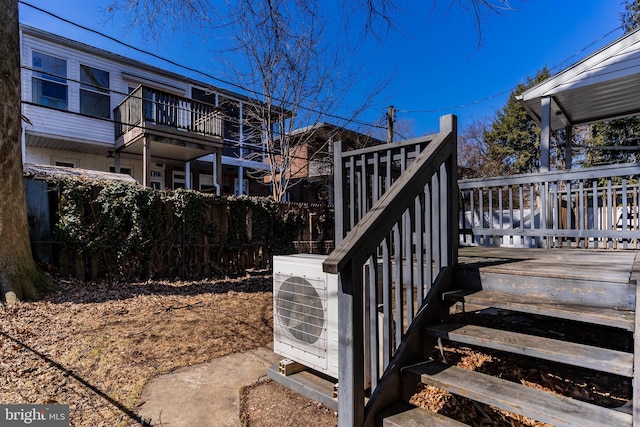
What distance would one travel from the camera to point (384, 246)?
1.96 m

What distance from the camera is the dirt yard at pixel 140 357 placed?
2209 mm

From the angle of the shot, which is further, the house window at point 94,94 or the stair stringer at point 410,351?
the house window at point 94,94

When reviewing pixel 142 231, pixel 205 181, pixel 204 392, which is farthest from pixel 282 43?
pixel 205 181

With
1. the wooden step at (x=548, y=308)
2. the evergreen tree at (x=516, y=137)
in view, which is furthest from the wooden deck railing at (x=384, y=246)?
the evergreen tree at (x=516, y=137)

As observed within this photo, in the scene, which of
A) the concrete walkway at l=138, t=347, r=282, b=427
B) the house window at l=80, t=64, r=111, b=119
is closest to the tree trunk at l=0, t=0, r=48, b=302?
the concrete walkway at l=138, t=347, r=282, b=427

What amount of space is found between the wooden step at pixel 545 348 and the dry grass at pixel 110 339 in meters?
2.00

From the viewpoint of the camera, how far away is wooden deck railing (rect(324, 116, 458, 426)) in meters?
1.65

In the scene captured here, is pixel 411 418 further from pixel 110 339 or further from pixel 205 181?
pixel 205 181

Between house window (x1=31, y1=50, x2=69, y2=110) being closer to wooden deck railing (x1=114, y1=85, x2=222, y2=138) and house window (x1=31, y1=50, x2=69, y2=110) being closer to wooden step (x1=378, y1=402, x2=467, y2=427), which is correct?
wooden deck railing (x1=114, y1=85, x2=222, y2=138)

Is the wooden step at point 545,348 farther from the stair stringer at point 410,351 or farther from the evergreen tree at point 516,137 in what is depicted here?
the evergreen tree at point 516,137

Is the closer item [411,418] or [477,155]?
[411,418]

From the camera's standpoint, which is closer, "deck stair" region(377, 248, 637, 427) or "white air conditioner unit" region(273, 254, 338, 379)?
"deck stair" region(377, 248, 637, 427)

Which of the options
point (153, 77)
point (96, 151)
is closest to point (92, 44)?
point (153, 77)

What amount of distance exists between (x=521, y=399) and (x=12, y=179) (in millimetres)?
5886
